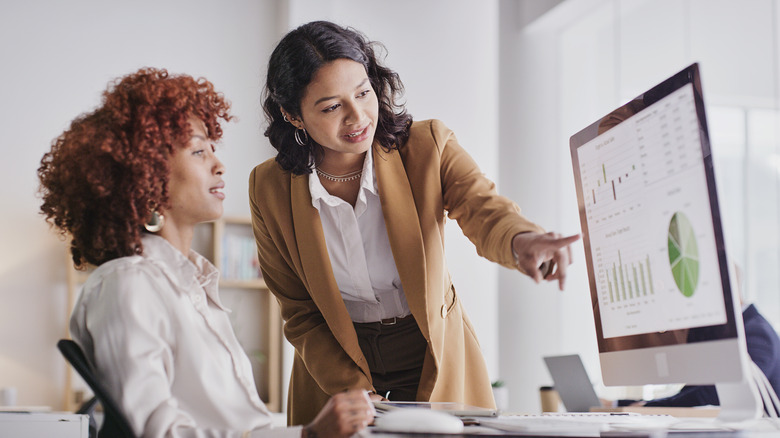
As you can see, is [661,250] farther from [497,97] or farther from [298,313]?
[497,97]

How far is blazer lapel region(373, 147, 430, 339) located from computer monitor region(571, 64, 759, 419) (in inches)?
14.8

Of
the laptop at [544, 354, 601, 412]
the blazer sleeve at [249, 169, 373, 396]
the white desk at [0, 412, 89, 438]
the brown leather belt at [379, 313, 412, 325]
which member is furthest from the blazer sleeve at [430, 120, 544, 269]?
the laptop at [544, 354, 601, 412]

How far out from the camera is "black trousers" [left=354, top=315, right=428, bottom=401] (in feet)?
5.63

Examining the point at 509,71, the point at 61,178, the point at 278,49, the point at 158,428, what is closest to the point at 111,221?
the point at 61,178

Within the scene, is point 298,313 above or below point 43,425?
above

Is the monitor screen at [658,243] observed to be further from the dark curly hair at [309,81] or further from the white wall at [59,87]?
the white wall at [59,87]

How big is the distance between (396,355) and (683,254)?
77 centimetres

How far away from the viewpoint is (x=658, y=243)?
1.20 m

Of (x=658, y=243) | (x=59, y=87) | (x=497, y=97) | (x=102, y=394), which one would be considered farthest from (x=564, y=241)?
(x=59, y=87)

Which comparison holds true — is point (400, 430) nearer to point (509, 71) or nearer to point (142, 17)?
point (509, 71)

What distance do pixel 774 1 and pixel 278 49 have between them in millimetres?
3524

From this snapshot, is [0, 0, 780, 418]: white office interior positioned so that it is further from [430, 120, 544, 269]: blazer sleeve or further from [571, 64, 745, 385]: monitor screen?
[571, 64, 745, 385]: monitor screen

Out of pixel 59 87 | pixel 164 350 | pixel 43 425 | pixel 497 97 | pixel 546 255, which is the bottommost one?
pixel 43 425

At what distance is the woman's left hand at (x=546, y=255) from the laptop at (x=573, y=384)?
1300 mm
